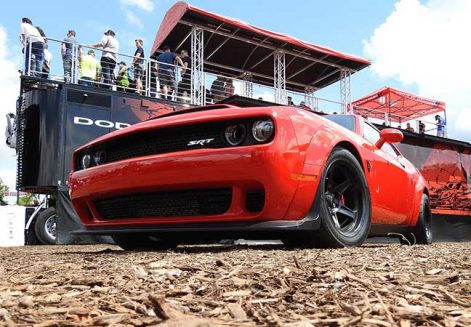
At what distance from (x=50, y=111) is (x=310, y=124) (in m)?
6.79

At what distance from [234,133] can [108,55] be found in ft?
26.0

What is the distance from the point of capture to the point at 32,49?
9.44 m

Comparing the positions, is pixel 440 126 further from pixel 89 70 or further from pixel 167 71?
pixel 89 70

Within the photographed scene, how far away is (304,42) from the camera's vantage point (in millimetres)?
12422

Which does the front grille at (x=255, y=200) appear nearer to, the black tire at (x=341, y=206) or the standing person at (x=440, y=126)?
the black tire at (x=341, y=206)

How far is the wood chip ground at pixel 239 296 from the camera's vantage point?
113 centimetres

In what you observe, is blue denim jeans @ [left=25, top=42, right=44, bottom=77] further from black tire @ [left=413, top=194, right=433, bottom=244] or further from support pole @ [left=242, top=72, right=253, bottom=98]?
black tire @ [left=413, top=194, right=433, bottom=244]

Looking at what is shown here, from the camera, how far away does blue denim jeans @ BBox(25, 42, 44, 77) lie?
30.5 feet

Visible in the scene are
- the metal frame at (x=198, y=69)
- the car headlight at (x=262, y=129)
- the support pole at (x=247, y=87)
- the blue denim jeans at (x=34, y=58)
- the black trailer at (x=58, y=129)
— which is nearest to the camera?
the car headlight at (x=262, y=129)

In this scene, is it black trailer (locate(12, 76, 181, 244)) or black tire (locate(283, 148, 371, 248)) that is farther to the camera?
black trailer (locate(12, 76, 181, 244))

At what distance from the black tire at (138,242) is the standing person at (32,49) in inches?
244

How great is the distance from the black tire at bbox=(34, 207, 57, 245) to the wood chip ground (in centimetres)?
748

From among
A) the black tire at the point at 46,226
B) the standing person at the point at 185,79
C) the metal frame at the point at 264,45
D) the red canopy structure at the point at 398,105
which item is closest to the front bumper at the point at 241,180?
the black tire at the point at 46,226

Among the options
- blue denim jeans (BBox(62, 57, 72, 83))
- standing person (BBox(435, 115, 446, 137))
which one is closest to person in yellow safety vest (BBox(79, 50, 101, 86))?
blue denim jeans (BBox(62, 57, 72, 83))
